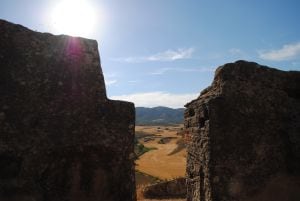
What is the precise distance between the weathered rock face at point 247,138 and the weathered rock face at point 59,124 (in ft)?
7.99

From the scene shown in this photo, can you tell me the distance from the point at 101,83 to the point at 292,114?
14.6 feet

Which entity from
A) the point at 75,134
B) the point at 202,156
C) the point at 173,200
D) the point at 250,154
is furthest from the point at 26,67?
the point at 173,200

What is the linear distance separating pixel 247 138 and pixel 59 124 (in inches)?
157

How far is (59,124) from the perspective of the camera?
5328 millimetres

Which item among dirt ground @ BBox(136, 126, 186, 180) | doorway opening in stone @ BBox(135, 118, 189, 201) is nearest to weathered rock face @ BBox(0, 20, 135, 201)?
doorway opening in stone @ BBox(135, 118, 189, 201)

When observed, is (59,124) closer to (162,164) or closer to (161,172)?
(161,172)

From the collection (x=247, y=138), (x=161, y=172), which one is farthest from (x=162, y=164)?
(x=247, y=138)

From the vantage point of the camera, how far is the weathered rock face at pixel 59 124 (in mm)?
5082

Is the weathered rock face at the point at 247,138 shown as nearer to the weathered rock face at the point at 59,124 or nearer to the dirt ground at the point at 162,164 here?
the weathered rock face at the point at 59,124

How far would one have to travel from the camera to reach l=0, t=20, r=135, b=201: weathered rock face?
508cm

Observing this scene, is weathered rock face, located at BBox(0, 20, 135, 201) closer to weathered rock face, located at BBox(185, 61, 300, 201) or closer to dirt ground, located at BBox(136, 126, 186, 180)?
weathered rock face, located at BBox(185, 61, 300, 201)

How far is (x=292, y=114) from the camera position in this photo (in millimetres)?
8031

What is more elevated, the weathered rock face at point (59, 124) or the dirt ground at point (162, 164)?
the weathered rock face at point (59, 124)

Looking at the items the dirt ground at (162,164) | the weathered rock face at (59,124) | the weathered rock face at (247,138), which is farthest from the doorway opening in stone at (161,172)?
the weathered rock face at (59,124)
